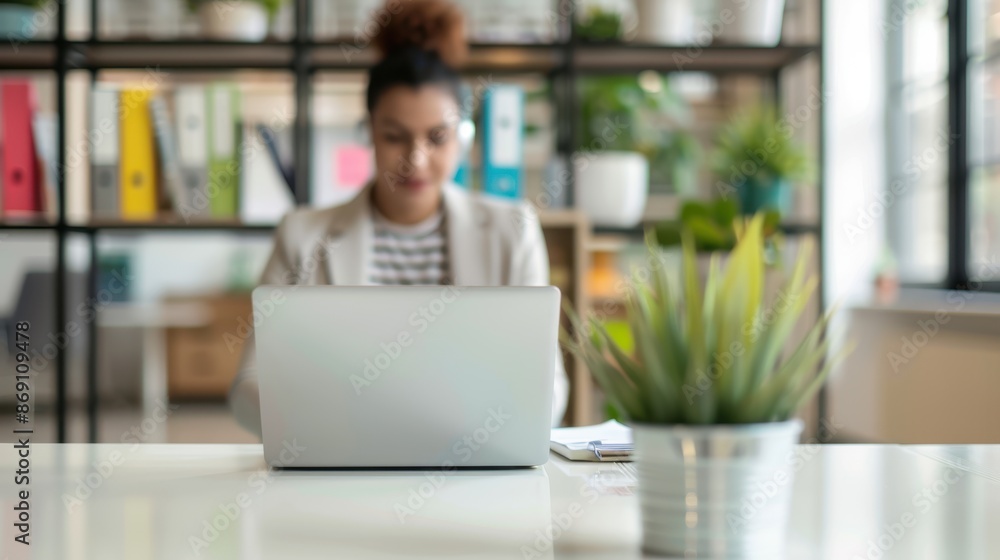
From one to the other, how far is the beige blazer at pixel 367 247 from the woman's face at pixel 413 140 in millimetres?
71

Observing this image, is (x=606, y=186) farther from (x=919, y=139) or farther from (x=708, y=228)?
(x=919, y=139)

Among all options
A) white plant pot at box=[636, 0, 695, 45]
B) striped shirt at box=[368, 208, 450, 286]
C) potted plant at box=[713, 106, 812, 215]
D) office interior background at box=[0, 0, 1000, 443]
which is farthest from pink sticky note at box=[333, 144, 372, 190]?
potted plant at box=[713, 106, 812, 215]

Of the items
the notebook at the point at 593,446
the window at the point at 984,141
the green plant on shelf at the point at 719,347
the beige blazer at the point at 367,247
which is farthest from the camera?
the window at the point at 984,141

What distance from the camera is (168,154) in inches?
101

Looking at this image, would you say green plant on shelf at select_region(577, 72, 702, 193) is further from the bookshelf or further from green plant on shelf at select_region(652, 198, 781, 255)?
green plant on shelf at select_region(652, 198, 781, 255)

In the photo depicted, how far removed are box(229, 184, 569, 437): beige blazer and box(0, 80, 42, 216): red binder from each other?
964 mm

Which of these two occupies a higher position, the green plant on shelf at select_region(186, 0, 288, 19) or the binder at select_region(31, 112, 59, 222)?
the green plant on shelf at select_region(186, 0, 288, 19)

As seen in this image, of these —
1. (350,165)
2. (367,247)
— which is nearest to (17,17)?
(350,165)

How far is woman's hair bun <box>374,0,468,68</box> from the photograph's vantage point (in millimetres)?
2293

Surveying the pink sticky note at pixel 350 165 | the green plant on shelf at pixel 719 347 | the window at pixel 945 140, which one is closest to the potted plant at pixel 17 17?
the pink sticky note at pixel 350 165

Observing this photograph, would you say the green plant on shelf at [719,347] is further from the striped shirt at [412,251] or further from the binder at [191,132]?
the binder at [191,132]

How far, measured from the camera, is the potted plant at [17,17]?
2.57 metres

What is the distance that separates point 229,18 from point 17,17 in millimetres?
565

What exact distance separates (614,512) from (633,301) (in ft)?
0.92
